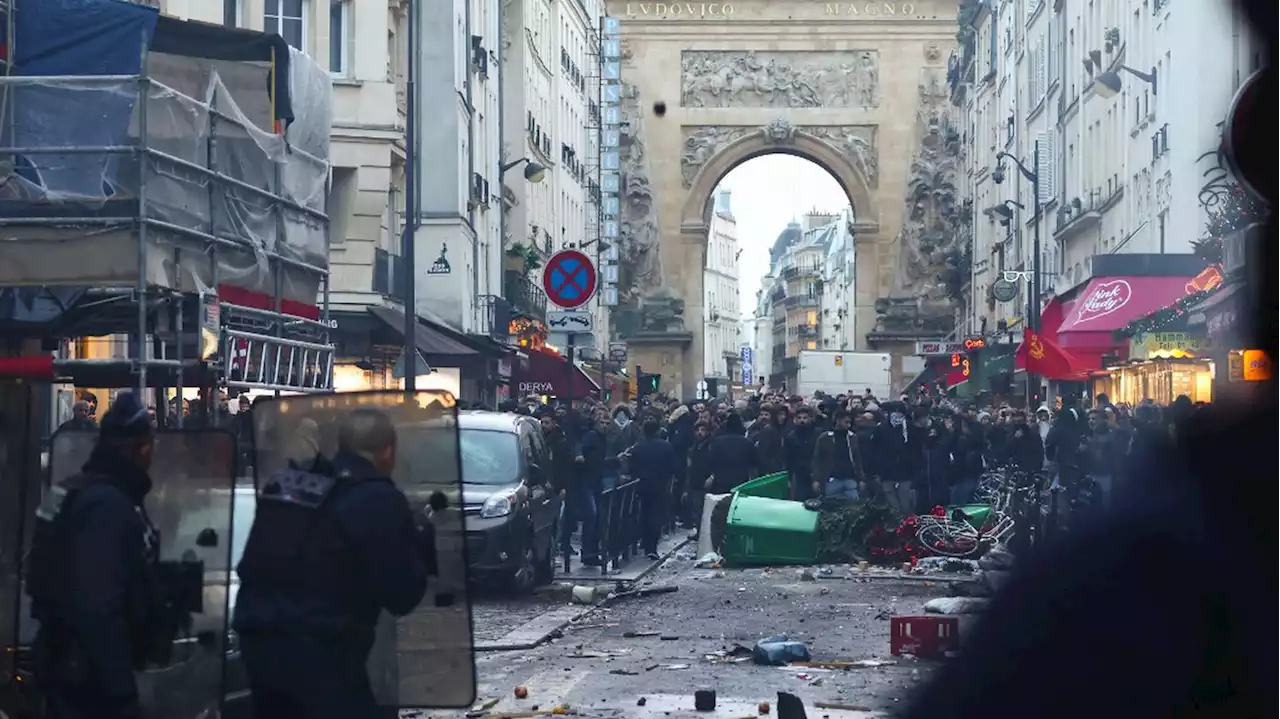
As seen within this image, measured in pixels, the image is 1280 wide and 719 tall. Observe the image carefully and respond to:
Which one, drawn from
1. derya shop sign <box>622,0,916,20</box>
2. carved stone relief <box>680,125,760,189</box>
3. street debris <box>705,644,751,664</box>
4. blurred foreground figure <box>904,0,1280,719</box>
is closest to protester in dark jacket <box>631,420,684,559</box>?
street debris <box>705,644,751,664</box>

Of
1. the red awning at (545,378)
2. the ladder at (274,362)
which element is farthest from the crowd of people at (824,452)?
the red awning at (545,378)

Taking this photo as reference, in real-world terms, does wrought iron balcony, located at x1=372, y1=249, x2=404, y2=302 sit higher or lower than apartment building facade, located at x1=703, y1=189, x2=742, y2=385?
lower

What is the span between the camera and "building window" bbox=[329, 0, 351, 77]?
3166 cm

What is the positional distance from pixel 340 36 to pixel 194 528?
25066 millimetres

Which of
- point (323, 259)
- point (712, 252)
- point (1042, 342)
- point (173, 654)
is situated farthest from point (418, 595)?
point (712, 252)

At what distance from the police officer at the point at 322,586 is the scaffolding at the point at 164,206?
254 inches

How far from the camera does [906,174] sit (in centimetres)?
7706

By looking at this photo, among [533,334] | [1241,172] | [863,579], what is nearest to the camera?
[1241,172]

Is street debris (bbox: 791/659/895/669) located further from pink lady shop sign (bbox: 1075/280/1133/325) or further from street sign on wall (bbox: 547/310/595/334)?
pink lady shop sign (bbox: 1075/280/1133/325)

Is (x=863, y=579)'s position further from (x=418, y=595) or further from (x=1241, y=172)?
(x=1241, y=172)

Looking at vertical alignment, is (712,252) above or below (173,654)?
above

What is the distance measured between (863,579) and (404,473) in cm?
1350

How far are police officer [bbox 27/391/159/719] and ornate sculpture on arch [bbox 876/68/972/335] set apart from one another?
231 ft

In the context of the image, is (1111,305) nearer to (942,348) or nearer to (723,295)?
(942,348)
